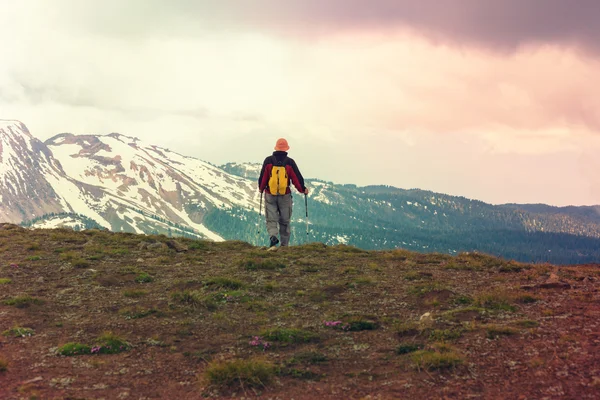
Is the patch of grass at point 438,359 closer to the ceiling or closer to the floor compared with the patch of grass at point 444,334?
closer to the floor

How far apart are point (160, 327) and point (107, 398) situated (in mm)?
4536

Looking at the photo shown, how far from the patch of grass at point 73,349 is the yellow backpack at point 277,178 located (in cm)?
1575

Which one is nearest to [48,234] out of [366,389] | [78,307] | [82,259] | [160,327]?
[82,259]

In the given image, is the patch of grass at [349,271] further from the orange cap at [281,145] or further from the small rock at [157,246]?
the small rock at [157,246]

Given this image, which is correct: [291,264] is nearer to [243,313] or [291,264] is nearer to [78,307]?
[243,313]

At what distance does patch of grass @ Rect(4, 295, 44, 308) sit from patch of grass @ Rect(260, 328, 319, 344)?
8771mm

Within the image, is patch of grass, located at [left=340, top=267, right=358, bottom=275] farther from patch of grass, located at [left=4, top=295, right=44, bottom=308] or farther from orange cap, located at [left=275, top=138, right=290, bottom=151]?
patch of grass, located at [left=4, top=295, right=44, bottom=308]

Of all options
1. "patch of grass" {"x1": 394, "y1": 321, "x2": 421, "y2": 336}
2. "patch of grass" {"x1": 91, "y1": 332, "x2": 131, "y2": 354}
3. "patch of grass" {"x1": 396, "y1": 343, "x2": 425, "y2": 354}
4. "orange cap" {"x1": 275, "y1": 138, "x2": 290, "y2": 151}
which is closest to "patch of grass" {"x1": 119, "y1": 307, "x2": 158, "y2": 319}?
"patch of grass" {"x1": 91, "y1": 332, "x2": 131, "y2": 354}

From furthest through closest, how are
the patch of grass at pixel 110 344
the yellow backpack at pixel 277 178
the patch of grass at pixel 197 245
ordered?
the patch of grass at pixel 197 245, the yellow backpack at pixel 277 178, the patch of grass at pixel 110 344

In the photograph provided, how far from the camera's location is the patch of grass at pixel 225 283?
60.0 feet

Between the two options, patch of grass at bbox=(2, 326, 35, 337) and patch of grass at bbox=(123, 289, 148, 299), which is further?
patch of grass at bbox=(123, 289, 148, 299)

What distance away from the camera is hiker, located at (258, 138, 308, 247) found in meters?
27.2

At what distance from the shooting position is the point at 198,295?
1703cm

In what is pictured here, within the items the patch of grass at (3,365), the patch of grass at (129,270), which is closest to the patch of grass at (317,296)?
the patch of grass at (129,270)
